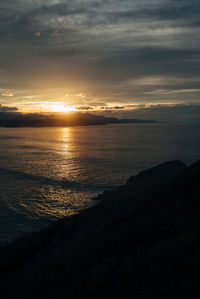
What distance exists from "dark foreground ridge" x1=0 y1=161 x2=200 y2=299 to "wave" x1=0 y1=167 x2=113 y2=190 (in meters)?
26.3

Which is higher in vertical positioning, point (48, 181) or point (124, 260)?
point (124, 260)

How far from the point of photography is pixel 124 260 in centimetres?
1240

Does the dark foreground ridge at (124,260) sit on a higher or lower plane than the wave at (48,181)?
higher

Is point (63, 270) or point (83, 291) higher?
point (83, 291)

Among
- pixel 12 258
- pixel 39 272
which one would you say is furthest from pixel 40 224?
pixel 39 272

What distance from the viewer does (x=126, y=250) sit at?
13750mm

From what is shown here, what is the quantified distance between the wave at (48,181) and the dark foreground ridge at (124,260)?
26.3 meters

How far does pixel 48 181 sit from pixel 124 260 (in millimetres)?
45269

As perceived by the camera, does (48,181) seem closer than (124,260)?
No

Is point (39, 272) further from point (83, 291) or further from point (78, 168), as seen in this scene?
point (78, 168)

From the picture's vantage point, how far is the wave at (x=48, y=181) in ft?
166

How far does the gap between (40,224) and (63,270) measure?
19382 millimetres

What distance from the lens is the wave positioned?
50719 mm

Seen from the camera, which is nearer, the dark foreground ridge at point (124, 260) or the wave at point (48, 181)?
the dark foreground ridge at point (124, 260)
